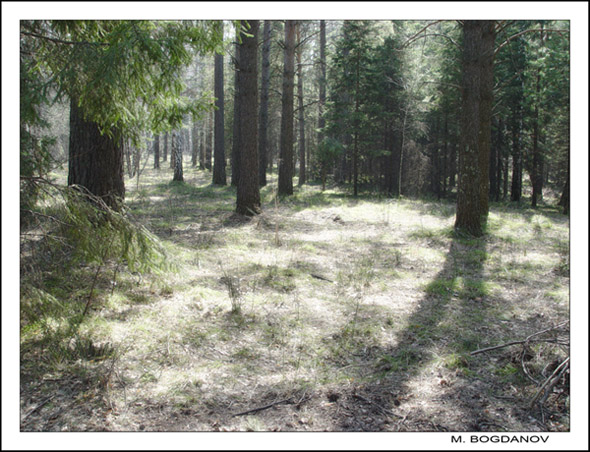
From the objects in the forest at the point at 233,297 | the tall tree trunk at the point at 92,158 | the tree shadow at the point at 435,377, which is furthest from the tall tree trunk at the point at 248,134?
the tree shadow at the point at 435,377

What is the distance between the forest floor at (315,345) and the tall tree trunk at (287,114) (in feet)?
26.2

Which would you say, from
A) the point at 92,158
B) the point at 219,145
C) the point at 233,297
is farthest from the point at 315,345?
the point at 219,145

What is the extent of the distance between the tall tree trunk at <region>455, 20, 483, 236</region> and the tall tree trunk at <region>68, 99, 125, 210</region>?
7099 millimetres

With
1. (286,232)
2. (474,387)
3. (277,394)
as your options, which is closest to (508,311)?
(474,387)

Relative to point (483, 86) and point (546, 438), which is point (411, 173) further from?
point (546, 438)

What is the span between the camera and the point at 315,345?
4.18 metres

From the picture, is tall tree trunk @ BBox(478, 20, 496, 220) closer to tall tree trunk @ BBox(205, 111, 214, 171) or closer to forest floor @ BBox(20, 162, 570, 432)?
forest floor @ BBox(20, 162, 570, 432)

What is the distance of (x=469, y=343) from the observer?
4.26m

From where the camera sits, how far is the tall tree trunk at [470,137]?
859cm

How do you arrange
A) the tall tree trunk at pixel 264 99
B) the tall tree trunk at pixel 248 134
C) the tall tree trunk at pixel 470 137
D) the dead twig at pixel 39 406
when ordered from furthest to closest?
the tall tree trunk at pixel 264 99, the tall tree trunk at pixel 248 134, the tall tree trunk at pixel 470 137, the dead twig at pixel 39 406

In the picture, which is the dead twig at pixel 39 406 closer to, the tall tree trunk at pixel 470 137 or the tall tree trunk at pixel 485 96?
the tall tree trunk at pixel 470 137

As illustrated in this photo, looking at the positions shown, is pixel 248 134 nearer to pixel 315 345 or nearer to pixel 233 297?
pixel 233 297

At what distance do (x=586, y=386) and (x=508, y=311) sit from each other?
2.49 meters

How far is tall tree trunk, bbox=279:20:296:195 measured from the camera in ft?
52.0
